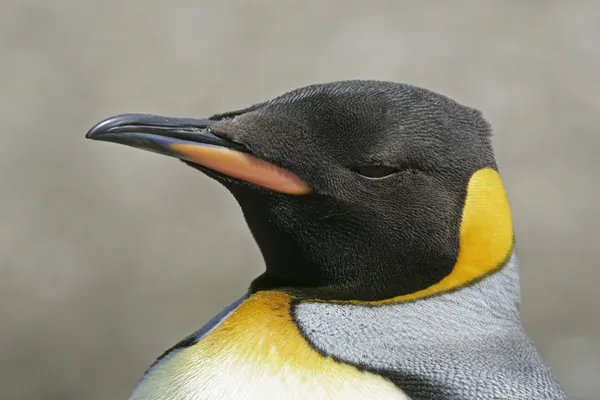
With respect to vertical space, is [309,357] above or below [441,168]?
below

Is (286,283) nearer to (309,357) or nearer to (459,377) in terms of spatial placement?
(309,357)

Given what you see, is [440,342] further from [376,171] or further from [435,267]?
[376,171]

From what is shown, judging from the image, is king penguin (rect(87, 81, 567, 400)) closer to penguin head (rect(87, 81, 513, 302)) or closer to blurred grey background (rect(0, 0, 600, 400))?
penguin head (rect(87, 81, 513, 302))

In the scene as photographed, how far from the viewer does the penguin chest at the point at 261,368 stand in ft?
3.05

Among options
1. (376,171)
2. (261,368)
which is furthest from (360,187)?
(261,368)

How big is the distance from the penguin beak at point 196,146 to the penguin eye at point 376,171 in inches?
2.6

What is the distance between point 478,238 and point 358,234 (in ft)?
0.47

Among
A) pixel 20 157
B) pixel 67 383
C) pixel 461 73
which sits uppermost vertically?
pixel 461 73

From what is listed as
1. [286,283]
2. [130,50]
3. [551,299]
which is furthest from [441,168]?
[130,50]

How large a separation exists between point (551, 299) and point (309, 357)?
9.65ft

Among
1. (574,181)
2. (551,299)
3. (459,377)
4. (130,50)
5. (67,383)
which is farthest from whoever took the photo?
(130,50)

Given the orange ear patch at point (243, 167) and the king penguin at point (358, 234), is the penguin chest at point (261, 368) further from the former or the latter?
the orange ear patch at point (243, 167)

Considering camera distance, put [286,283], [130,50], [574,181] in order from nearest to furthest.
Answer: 1. [286,283]
2. [574,181]
3. [130,50]

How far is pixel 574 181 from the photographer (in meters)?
4.29
